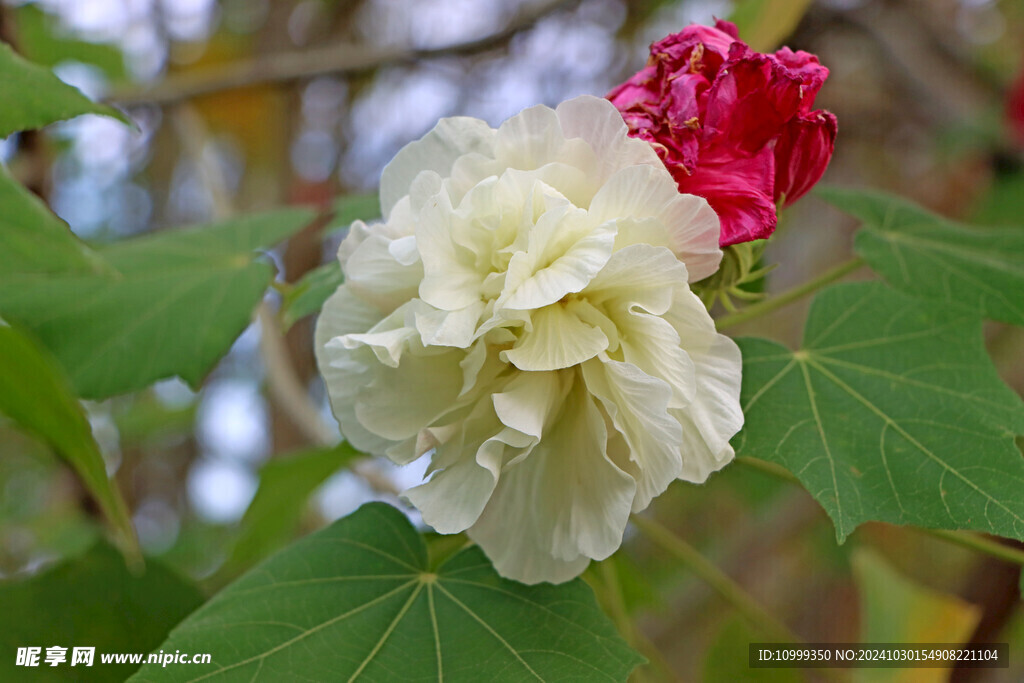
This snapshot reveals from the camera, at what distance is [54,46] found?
67.9 inches

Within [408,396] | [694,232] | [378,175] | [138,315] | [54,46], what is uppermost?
[694,232]

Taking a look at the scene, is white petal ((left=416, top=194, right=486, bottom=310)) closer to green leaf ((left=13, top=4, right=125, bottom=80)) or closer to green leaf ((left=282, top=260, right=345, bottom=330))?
green leaf ((left=282, top=260, right=345, bottom=330))


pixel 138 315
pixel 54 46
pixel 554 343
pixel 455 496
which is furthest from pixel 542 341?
pixel 54 46

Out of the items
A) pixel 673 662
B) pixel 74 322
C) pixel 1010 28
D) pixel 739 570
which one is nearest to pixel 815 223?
pixel 1010 28

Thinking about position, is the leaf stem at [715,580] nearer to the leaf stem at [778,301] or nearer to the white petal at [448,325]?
the leaf stem at [778,301]

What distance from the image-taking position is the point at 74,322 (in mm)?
732

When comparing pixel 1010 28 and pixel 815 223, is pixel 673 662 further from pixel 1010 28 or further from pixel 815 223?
pixel 1010 28

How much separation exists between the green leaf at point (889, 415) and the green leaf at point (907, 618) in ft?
2.46

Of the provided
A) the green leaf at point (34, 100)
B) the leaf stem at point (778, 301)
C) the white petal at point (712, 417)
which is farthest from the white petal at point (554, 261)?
the green leaf at point (34, 100)

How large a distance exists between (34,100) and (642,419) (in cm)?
45

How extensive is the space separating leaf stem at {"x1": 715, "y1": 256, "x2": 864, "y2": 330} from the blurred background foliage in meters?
0.42

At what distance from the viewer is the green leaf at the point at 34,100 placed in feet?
1.68

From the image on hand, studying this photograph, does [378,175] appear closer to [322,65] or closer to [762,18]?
[322,65]

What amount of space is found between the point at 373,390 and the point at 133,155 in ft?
7.88
